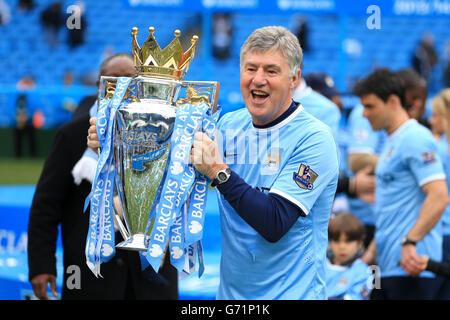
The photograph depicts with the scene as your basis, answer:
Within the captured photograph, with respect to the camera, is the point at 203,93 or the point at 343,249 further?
the point at 343,249

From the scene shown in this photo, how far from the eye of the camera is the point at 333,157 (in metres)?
2.17

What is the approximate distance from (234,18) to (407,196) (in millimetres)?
11490

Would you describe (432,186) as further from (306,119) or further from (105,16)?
(105,16)

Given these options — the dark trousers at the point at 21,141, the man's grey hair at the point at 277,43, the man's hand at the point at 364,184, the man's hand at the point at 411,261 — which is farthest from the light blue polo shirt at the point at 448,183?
the dark trousers at the point at 21,141

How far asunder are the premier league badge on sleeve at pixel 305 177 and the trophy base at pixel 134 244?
501 mm

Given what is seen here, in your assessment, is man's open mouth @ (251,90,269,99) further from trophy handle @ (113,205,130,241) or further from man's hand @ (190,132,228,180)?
trophy handle @ (113,205,130,241)

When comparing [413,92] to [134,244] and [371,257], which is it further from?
[134,244]

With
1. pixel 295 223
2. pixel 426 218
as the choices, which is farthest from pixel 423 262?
pixel 295 223

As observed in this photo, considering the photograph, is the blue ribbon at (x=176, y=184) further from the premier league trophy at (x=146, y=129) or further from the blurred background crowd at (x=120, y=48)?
the blurred background crowd at (x=120, y=48)

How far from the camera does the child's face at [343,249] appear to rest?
393 centimetres

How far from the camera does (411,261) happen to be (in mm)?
3338

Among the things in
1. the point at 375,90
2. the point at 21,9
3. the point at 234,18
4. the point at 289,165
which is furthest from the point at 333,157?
the point at 21,9

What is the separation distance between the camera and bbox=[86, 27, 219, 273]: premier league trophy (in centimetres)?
208

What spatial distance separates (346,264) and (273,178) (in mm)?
1875
